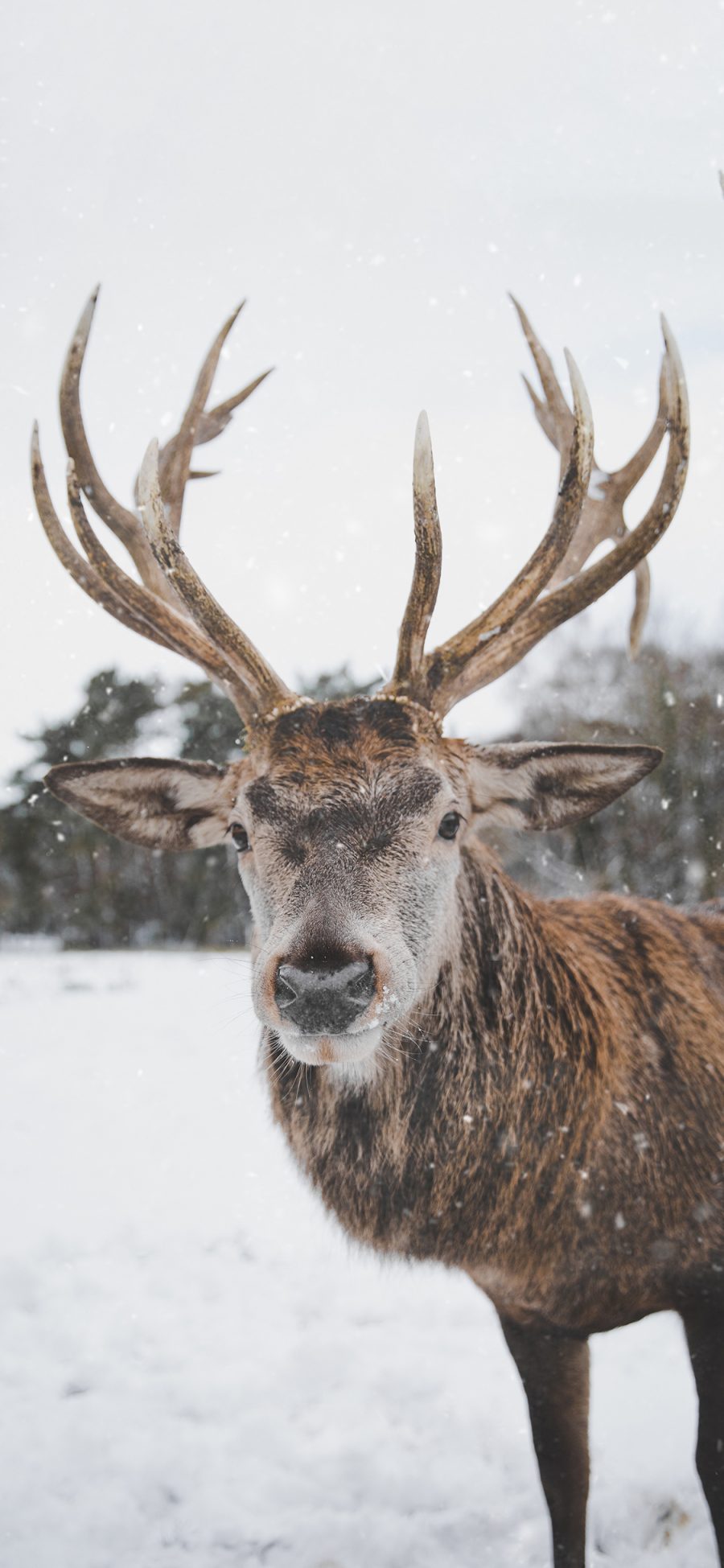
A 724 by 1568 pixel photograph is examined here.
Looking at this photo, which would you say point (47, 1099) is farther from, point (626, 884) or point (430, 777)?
point (626, 884)

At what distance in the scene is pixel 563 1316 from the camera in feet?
→ 8.46

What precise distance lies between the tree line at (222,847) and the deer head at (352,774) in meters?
13.2

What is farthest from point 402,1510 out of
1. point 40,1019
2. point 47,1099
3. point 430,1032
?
point 40,1019

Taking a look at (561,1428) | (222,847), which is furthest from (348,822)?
(222,847)

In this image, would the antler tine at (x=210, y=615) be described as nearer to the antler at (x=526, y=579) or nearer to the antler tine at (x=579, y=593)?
the antler at (x=526, y=579)

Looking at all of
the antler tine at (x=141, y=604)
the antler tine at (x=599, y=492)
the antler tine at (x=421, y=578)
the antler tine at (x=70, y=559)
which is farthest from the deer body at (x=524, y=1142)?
the antler tine at (x=599, y=492)

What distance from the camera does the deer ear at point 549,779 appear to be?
265 cm

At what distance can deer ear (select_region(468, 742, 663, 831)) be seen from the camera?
265cm

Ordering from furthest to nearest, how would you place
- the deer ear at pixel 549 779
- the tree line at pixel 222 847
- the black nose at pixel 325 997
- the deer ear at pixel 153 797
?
1. the tree line at pixel 222 847
2. the deer ear at pixel 153 797
3. the deer ear at pixel 549 779
4. the black nose at pixel 325 997

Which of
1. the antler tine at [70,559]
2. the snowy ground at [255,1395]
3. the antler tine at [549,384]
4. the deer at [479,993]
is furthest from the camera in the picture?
the antler tine at [549,384]

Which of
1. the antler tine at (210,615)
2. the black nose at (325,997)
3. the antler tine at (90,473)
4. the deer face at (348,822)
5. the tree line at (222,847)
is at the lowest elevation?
the tree line at (222,847)

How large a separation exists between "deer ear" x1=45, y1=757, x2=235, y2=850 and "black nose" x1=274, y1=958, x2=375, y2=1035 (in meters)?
0.93

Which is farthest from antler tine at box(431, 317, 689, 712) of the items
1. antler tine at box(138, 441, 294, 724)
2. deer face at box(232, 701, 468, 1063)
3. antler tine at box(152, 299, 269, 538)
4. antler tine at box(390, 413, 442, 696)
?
antler tine at box(152, 299, 269, 538)

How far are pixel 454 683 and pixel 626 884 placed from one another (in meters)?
15.1
